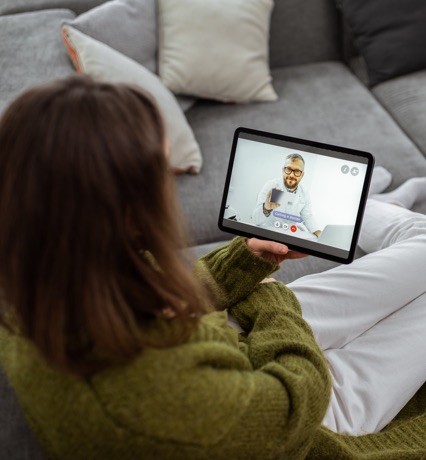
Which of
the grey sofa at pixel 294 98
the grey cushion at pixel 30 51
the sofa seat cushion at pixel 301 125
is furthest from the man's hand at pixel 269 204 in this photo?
the grey cushion at pixel 30 51

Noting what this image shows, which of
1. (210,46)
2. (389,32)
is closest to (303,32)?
(389,32)

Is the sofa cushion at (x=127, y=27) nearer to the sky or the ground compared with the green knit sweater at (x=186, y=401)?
nearer to the sky

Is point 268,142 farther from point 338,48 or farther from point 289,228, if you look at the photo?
point 338,48

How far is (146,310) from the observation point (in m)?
0.79

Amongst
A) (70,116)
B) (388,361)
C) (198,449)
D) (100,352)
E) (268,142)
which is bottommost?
(388,361)

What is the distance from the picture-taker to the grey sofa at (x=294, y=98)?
5.55 ft

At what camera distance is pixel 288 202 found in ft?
3.92

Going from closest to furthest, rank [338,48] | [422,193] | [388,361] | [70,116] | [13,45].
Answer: [70,116], [388,361], [422,193], [13,45], [338,48]

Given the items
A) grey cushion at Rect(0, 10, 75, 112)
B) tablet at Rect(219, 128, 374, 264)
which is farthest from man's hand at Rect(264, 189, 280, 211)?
grey cushion at Rect(0, 10, 75, 112)

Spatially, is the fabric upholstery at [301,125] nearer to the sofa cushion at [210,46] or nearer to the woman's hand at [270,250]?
the sofa cushion at [210,46]

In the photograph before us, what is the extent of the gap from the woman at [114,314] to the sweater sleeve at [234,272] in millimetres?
211

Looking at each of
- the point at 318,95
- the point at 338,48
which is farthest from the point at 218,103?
the point at 338,48

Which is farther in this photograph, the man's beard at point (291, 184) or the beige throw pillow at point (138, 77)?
the beige throw pillow at point (138, 77)

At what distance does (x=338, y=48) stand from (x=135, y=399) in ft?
6.15
